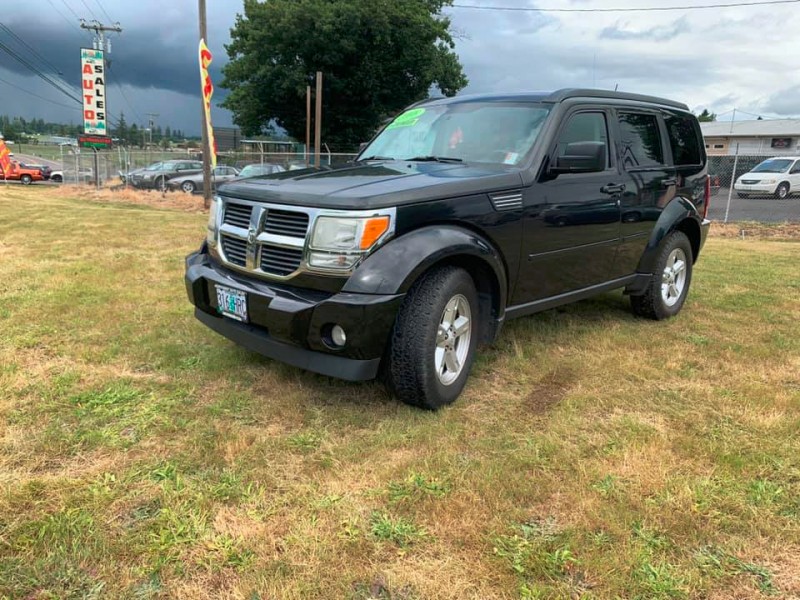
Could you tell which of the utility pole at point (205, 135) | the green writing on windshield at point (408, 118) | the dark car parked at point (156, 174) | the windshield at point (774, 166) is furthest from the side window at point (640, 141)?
the windshield at point (774, 166)

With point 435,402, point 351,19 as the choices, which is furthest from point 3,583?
point 351,19

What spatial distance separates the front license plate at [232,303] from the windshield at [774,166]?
24.4m

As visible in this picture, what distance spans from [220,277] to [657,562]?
104 inches

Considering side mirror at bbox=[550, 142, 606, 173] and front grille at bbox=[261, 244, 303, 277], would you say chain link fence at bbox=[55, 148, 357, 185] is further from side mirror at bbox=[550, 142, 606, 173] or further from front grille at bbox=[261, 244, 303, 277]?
front grille at bbox=[261, 244, 303, 277]

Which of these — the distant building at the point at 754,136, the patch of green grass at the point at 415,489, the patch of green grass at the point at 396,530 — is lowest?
the patch of green grass at the point at 396,530

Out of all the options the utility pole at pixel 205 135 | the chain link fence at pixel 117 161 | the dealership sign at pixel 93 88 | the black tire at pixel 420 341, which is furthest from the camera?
the dealership sign at pixel 93 88

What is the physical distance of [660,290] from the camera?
16.9 feet

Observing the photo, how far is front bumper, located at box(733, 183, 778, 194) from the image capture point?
21672mm

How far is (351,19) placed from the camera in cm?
3114

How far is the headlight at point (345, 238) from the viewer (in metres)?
2.95

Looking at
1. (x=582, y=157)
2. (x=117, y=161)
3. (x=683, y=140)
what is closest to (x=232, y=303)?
(x=582, y=157)

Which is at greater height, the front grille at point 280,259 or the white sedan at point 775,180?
the white sedan at point 775,180

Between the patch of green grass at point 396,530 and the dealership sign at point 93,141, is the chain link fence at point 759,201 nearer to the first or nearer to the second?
the patch of green grass at point 396,530

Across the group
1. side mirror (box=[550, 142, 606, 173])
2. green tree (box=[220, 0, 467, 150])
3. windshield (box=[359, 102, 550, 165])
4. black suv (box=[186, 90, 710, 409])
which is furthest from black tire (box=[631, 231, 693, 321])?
green tree (box=[220, 0, 467, 150])
